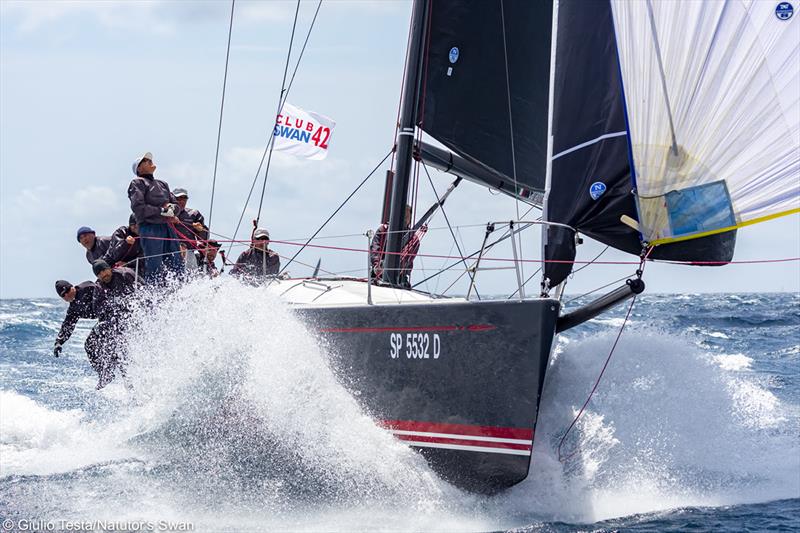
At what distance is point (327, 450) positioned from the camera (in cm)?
643

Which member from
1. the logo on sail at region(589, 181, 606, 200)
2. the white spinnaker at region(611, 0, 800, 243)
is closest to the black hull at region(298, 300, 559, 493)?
the logo on sail at region(589, 181, 606, 200)

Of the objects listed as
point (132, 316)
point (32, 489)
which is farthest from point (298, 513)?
point (132, 316)

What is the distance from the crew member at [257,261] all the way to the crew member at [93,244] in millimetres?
1215

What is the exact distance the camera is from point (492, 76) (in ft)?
26.8

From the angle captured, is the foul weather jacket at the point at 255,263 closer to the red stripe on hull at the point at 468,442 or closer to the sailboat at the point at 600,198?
the sailboat at the point at 600,198

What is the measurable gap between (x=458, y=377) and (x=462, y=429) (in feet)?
1.10

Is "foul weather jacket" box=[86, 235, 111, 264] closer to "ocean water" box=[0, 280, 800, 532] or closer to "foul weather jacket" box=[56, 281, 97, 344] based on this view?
"foul weather jacket" box=[56, 281, 97, 344]

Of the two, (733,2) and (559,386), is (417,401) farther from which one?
(733,2)

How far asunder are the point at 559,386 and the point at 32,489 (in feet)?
11.8

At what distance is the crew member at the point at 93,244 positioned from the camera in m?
8.49

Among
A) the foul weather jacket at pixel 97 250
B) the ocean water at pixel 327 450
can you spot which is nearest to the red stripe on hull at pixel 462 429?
the ocean water at pixel 327 450

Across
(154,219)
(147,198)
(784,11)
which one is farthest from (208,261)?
(784,11)

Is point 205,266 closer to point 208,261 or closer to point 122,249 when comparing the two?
point 208,261

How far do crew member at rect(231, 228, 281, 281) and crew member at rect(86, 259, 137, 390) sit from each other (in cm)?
89
